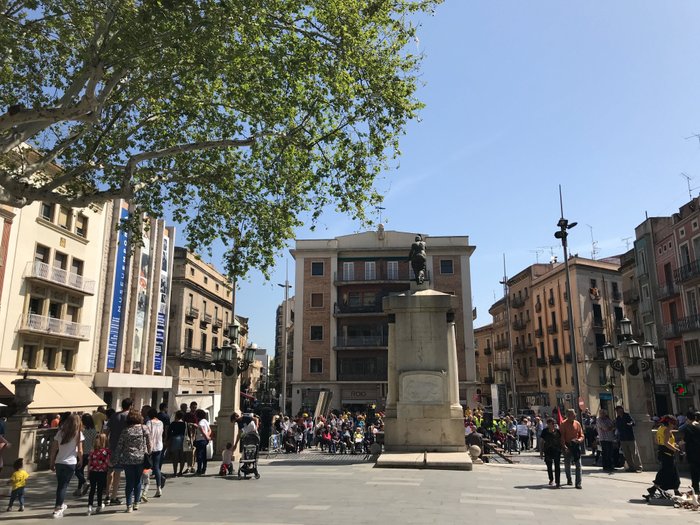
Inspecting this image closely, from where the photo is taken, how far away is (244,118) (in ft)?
52.8

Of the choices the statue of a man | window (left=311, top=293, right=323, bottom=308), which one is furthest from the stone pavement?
window (left=311, top=293, right=323, bottom=308)

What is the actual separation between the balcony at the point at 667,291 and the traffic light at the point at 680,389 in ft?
20.3

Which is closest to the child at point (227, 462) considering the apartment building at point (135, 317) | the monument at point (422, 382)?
the monument at point (422, 382)

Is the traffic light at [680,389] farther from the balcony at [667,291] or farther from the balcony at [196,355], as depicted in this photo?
the balcony at [196,355]

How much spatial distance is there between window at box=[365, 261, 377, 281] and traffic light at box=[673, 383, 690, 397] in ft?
87.7

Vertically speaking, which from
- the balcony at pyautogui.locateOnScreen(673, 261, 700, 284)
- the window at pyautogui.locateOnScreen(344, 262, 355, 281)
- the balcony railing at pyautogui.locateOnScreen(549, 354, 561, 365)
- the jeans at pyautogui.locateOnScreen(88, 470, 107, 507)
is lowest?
the jeans at pyautogui.locateOnScreen(88, 470, 107, 507)

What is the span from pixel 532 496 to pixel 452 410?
16.9ft

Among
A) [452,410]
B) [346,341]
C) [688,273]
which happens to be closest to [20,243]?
[452,410]

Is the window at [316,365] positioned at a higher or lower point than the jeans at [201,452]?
higher

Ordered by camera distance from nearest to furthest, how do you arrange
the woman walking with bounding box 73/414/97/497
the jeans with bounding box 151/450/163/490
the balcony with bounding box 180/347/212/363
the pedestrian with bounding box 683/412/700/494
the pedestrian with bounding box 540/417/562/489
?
the jeans with bounding box 151/450/163/490 < the woman walking with bounding box 73/414/97/497 < the pedestrian with bounding box 683/412/700/494 < the pedestrian with bounding box 540/417/562/489 < the balcony with bounding box 180/347/212/363

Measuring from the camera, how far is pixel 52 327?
28156mm

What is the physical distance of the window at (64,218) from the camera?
2953 centimetres

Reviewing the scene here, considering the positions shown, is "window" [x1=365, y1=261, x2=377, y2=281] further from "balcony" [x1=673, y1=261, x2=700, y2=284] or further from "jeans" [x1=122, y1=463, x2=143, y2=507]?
"jeans" [x1=122, y1=463, x2=143, y2=507]

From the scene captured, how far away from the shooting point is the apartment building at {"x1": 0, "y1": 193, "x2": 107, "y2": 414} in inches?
1001
